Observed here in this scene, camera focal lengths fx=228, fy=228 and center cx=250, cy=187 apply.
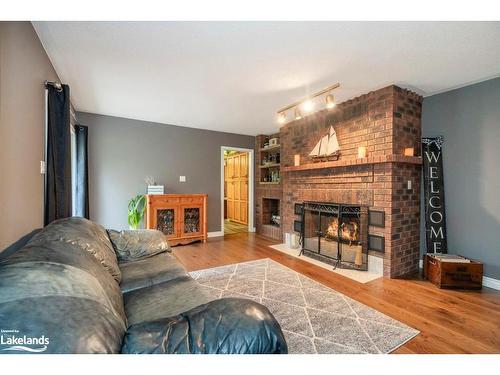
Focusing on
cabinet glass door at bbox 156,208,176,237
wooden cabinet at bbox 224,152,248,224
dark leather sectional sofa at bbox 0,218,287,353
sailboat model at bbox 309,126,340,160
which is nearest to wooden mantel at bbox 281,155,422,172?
sailboat model at bbox 309,126,340,160

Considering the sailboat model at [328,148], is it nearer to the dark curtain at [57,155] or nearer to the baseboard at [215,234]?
the baseboard at [215,234]

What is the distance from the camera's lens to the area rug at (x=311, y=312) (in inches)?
62.6

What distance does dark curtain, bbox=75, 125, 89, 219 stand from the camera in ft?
11.4

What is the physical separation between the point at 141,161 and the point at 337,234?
3.65 metres

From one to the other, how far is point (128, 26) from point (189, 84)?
40.1 inches

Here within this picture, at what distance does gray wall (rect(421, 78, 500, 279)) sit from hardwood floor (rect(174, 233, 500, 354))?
21.2 inches

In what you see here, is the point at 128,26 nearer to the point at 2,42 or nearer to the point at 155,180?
the point at 2,42

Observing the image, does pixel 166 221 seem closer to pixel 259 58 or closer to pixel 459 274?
pixel 259 58

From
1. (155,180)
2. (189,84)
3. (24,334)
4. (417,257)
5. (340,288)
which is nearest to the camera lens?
(24,334)

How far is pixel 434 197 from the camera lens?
2.90 metres

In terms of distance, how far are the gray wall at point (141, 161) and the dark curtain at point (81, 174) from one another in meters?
0.32

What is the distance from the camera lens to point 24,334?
0.59 meters
